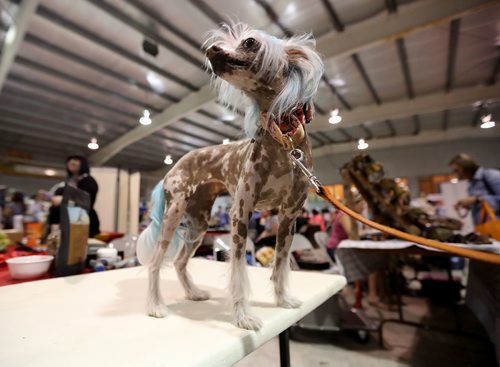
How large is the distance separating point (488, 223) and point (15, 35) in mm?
4164

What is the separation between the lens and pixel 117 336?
22.7 inches

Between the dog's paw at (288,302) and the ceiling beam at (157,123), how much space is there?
3177 mm

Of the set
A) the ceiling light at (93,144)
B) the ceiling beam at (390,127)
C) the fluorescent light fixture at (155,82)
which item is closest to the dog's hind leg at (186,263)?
the fluorescent light fixture at (155,82)

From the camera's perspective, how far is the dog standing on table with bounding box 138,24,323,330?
587 mm

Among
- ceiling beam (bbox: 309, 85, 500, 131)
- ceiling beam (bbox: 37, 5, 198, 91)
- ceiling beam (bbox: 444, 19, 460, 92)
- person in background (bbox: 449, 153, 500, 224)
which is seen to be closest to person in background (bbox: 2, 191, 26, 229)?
ceiling beam (bbox: 37, 5, 198, 91)

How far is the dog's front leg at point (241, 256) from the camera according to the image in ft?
2.00

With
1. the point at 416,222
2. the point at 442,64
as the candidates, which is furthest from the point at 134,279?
the point at 442,64

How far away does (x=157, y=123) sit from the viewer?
3838 mm

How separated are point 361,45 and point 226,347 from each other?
10.4 feet

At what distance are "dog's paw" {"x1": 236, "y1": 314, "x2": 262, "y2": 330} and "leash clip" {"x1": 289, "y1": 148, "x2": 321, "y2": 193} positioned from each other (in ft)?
1.12

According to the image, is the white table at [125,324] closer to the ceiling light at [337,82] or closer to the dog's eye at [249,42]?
the dog's eye at [249,42]

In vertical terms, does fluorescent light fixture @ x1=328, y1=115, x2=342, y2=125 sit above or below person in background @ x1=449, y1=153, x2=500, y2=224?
above

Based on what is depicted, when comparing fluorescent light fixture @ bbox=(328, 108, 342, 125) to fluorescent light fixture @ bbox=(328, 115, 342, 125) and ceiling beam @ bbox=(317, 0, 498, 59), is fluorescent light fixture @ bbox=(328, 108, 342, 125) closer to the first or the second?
fluorescent light fixture @ bbox=(328, 115, 342, 125)

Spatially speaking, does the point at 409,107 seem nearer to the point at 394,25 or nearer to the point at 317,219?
the point at 394,25
